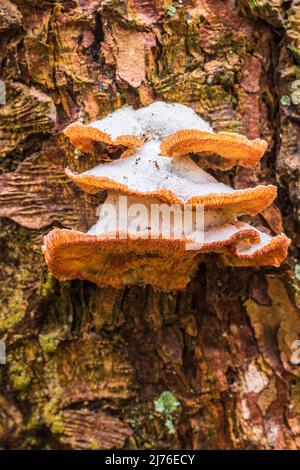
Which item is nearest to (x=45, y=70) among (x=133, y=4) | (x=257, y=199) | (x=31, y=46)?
(x=31, y=46)

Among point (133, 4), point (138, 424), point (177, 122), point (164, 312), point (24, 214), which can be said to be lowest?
point (138, 424)

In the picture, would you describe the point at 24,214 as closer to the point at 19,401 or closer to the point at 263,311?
the point at 19,401

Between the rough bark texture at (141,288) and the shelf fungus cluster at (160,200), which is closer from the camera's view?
the shelf fungus cluster at (160,200)

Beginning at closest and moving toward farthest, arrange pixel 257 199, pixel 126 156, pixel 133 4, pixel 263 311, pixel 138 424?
1. pixel 257 199
2. pixel 126 156
3. pixel 133 4
4. pixel 263 311
5. pixel 138 424

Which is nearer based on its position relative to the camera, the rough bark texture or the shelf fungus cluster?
the shelf fungus cluster
